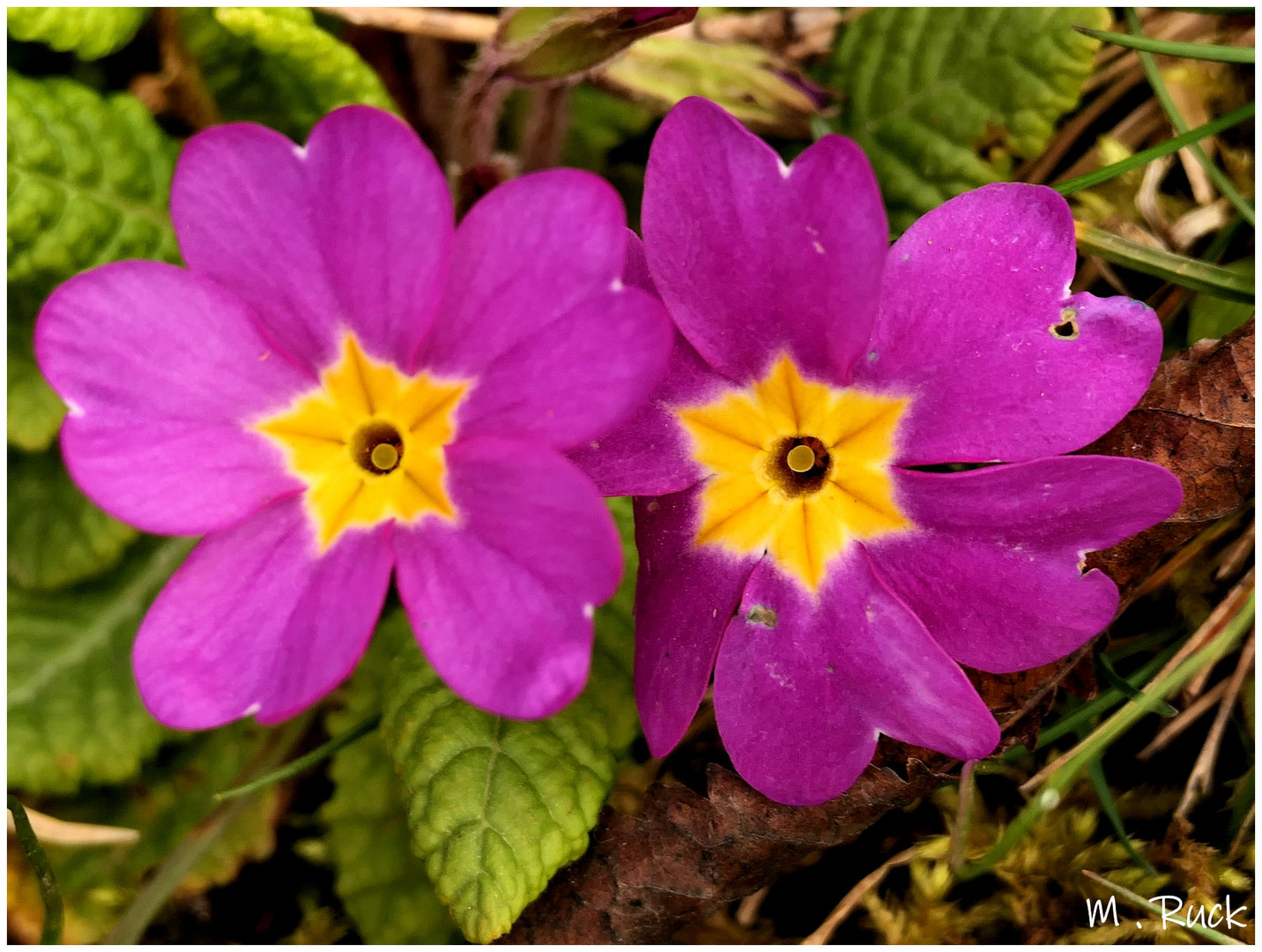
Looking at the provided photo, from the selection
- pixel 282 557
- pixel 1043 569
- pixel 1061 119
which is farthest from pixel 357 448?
pixel 1061 119

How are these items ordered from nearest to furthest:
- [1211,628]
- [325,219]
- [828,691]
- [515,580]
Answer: [515,580] < [325,219] < [828,691] < [1211,628]

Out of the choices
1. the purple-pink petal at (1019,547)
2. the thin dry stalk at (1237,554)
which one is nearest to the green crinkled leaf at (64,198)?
the purple-pink petal at (1019,547)

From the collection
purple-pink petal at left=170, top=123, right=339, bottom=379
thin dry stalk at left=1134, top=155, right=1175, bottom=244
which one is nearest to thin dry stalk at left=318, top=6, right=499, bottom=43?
purple-pink petal at left=170, top=123, right=339, bottom=379

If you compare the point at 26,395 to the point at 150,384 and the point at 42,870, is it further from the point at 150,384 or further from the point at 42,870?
the point at 150,384

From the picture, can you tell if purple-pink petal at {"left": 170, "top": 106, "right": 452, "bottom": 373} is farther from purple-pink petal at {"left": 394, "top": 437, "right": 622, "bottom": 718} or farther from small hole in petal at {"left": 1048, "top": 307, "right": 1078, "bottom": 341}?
small hole in petal at {"left": 1048, "top": 307, "right": 1078, "bottom": 341}

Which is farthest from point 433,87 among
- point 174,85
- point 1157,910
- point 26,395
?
point 1157,910

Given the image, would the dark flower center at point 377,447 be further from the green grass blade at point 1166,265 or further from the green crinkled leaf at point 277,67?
the green grass blade at point 1166,265

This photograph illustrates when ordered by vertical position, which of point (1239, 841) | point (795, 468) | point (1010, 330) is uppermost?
point (1010, 330)
